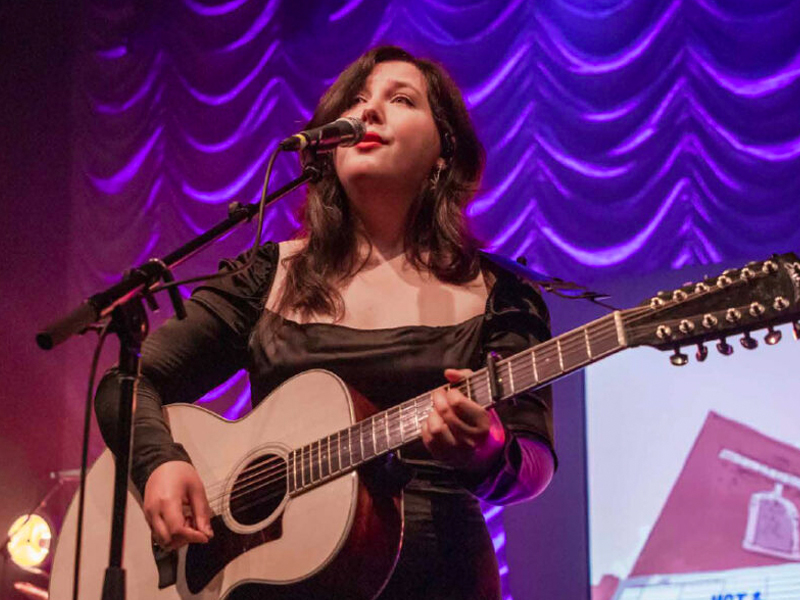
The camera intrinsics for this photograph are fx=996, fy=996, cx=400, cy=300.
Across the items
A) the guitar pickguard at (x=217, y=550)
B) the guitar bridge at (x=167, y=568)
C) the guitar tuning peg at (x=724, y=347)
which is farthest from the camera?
the guitar bridge at (x=167, y=568)

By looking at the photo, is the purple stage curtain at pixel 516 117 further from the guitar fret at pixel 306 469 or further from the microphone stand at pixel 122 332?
the microphone stand at pixel 122 332

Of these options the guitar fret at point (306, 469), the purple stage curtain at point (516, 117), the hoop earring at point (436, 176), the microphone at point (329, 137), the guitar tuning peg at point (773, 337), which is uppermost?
the purple stage curtain at point (516, 117)

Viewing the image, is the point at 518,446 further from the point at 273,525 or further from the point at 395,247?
the point at 395,247

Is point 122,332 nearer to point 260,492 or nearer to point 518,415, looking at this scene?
point 260,492

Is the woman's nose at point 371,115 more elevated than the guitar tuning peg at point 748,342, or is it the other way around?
the woman's nose at point 371,115

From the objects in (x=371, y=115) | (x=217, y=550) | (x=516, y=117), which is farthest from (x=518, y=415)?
(x=516, y=117)

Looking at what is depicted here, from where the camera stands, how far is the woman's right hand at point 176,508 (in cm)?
213

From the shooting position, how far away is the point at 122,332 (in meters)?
1.80

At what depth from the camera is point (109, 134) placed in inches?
240

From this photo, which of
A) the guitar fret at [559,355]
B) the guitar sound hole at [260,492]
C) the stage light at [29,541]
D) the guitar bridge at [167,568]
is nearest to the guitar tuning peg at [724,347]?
the guitar fret at [559,355]

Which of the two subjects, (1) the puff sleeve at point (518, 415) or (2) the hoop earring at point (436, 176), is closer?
(1) the puff sleeve at point (518, 415)

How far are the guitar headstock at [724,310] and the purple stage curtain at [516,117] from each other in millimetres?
1873

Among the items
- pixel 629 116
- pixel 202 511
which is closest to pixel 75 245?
pixel 629 116

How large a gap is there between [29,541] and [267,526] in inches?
131
